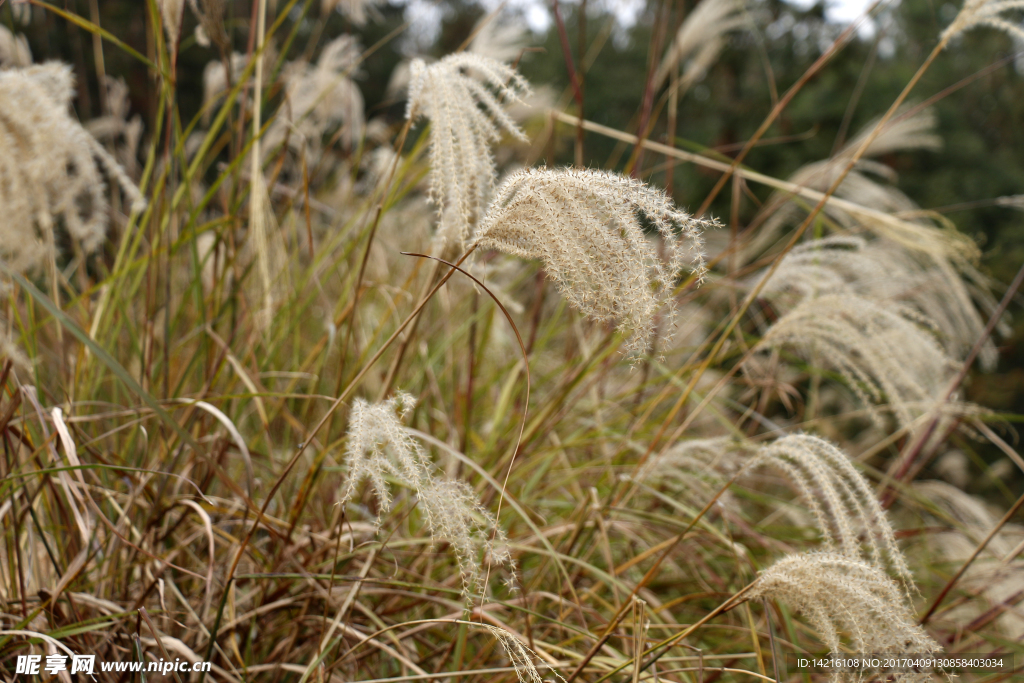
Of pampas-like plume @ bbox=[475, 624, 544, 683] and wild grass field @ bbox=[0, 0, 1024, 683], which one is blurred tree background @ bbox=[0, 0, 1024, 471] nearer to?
wild grass field @ bbox=[0, 0, 1024, 683]

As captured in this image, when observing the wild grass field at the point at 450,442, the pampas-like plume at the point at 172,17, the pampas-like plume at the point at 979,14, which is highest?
the pampas-like plume at the point at 979,14

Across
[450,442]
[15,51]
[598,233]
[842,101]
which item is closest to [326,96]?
[15,51]

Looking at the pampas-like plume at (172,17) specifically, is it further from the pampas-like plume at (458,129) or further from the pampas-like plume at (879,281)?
the pampas-like plume at (879,281)

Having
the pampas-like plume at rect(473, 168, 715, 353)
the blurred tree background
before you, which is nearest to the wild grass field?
the pampas-like plume at rect(473, 168, 715, 353)

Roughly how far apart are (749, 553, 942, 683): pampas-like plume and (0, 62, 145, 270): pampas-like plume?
151 cm

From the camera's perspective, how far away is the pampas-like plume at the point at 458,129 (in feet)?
2.62

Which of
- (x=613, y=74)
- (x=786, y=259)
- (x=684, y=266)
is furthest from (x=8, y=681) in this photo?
(x=613, y=74)

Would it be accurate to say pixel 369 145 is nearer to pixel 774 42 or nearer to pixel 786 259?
pixel 786 259

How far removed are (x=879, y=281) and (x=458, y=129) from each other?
1384 millimetres

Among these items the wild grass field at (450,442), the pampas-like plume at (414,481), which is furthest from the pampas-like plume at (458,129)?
the pampas-like plume at (414,481)

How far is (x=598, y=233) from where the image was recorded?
67cm

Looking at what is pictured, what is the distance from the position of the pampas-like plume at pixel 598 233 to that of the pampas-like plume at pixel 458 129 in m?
0.11

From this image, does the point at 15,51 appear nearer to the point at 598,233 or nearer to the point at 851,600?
the point at 598,233

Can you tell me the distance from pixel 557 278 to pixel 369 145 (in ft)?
12.8
